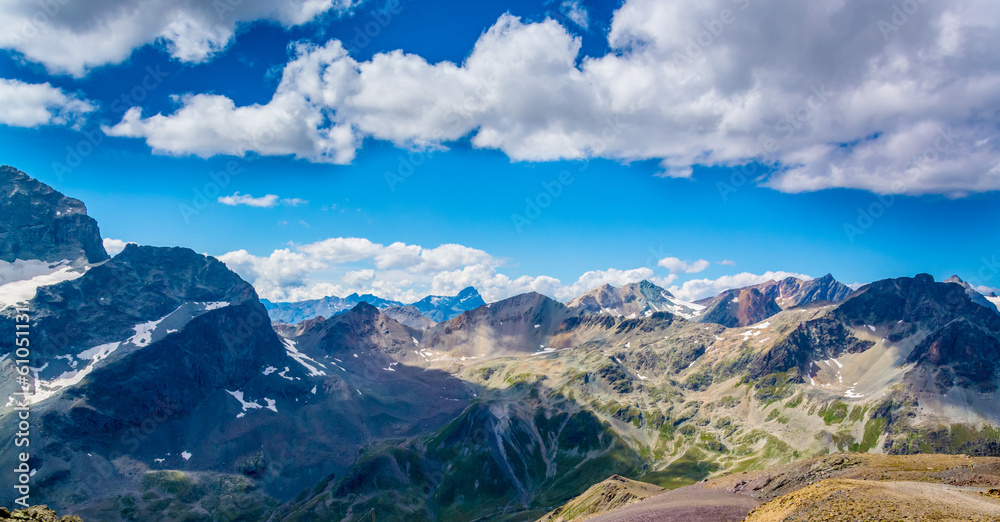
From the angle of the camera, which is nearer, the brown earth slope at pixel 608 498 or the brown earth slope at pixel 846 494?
the brown earth slope at pixel 846 494

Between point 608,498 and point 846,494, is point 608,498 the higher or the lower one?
the lower one

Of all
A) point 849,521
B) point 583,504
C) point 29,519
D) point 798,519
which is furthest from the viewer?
point 583,504

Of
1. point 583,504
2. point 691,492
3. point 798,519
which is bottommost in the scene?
point 583,504

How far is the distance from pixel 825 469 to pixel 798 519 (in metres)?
55.5

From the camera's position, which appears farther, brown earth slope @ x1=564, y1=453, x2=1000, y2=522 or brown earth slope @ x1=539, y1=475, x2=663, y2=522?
brown earth slope @ x1=539, y1=475, x2=663, y2=522

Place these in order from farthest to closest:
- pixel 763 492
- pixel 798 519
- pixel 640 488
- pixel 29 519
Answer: pixel 640 488 < pixel 763 492 < pixel 798 519 < pixel 29 519

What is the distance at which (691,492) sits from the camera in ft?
363

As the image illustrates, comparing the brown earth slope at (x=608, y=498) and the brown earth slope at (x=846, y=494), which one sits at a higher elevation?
the brown earth slope at (x=846, y=494)

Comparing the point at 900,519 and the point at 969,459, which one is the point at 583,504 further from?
the point at 900,519

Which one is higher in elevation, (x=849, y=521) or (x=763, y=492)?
(x=849, y=521)

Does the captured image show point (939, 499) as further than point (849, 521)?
Yes

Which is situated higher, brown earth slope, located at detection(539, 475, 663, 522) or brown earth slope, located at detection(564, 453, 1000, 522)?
brown earth slope, located at detection(564, 453, 1000, 522)

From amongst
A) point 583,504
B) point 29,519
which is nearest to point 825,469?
point 583,504

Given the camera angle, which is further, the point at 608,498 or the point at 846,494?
the point at 608,498
